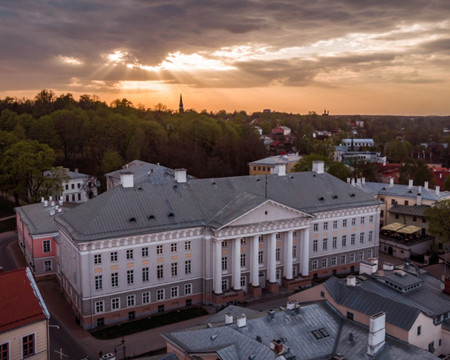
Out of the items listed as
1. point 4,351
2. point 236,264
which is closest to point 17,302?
point 4,351

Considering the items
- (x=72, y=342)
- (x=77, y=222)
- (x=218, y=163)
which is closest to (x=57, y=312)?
(x=72, y=342)

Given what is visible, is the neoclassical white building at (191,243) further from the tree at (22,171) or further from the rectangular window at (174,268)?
the tree at (22,171)

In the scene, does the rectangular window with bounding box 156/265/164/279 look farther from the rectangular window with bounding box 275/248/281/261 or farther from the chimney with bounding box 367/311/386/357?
the chimney with bounding box 367/311/386/357

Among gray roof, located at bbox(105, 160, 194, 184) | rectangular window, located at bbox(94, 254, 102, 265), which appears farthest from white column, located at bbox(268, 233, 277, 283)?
gray roof, located at bbox(105, 160, 194, 184)

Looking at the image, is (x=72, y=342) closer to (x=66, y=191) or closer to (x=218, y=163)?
(x=66, y=191)

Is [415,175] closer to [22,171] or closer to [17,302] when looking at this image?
[22,171]
